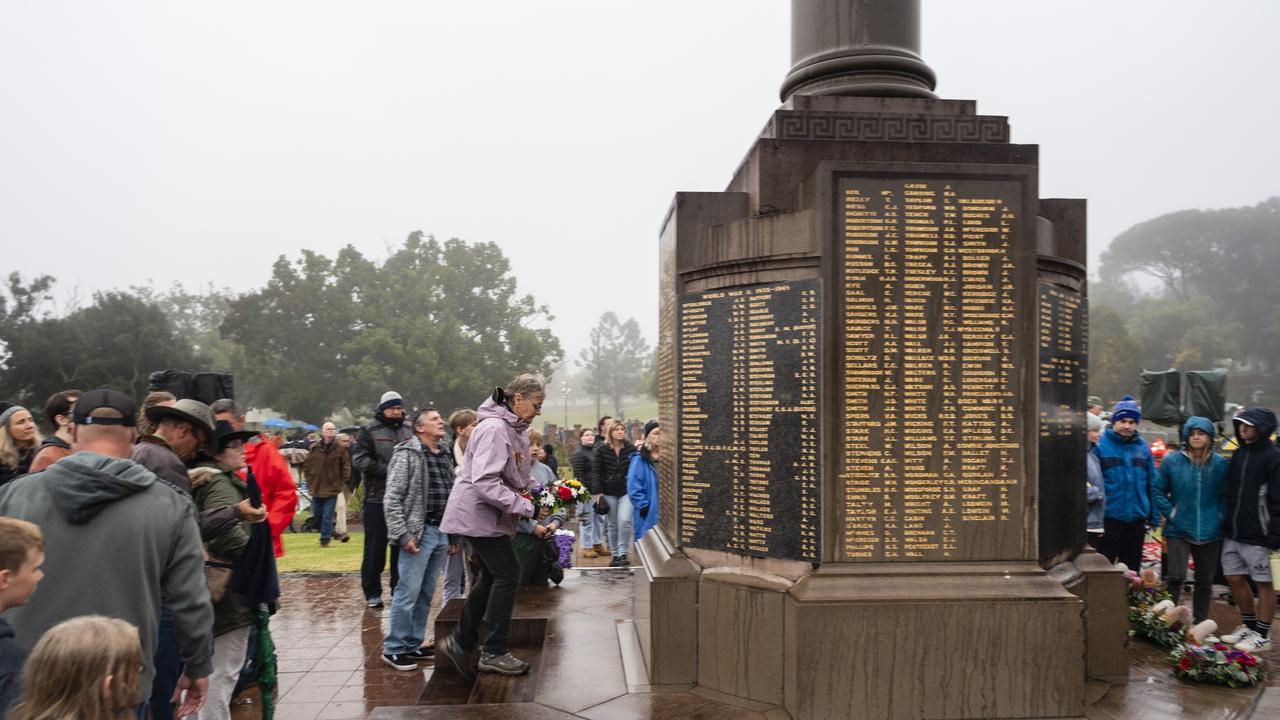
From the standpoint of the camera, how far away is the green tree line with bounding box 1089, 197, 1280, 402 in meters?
50.0

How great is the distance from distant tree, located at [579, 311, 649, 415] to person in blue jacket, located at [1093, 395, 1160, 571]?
10767 cm

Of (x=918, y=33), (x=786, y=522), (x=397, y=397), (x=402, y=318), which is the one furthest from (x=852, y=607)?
(x=402, y=318)

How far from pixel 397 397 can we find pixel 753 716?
218 inches

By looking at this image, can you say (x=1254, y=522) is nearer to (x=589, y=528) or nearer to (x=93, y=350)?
(x=589, y=528)

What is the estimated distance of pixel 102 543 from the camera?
312 centimetres

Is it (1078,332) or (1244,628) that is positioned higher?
(1078,332)

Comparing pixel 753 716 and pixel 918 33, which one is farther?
pixel 918 33

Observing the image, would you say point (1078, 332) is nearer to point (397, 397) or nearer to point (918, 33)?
point (918, 33)

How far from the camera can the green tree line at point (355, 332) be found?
1640 inches

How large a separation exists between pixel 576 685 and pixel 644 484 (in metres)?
3.91

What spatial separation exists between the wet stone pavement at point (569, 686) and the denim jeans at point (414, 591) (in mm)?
238

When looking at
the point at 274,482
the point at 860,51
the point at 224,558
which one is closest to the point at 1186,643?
the point at 860,51

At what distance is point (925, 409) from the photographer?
4910 millimetres

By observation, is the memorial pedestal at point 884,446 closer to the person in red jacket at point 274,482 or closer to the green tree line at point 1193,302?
the person in red jacket at point 274,482
